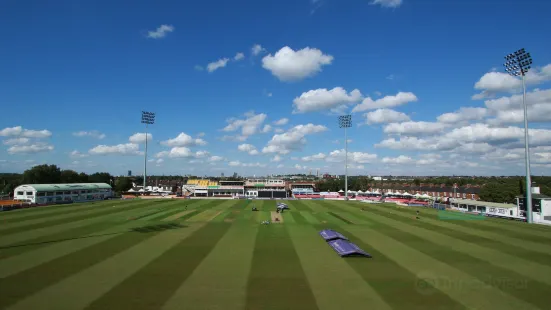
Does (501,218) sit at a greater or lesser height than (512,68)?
lesser

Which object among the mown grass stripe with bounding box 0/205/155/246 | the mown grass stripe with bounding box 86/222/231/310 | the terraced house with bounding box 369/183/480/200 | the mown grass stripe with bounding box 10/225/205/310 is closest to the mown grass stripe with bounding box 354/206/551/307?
the mown grass stripe with bounding box 86/222/231/310

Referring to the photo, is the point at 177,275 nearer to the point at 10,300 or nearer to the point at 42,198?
the point at 10,300

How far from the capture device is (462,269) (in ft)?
84.3

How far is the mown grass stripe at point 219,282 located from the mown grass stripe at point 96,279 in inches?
187

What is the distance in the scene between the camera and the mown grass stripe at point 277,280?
1818 centimetres

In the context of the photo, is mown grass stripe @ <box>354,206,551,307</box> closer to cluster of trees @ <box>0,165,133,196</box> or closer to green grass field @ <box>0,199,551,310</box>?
green grass field @ <box>0,199,551,310</box>

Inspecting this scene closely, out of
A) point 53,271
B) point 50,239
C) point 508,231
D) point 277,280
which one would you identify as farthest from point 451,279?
point 50,239

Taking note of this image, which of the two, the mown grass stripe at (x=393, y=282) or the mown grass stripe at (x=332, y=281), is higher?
the mown grass stripe at (x=332, y=281)

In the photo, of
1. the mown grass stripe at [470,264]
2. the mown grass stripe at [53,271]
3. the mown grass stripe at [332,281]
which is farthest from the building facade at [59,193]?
the mown grass stripe at [470,264]

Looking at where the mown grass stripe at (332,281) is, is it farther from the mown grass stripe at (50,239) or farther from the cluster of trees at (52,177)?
the cluster of trees at (52,177)

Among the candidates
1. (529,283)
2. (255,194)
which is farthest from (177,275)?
(255,194)

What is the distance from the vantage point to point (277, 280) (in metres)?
22.3

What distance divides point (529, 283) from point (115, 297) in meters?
27.3

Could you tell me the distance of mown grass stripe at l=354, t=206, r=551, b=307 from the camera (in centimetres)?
2045
